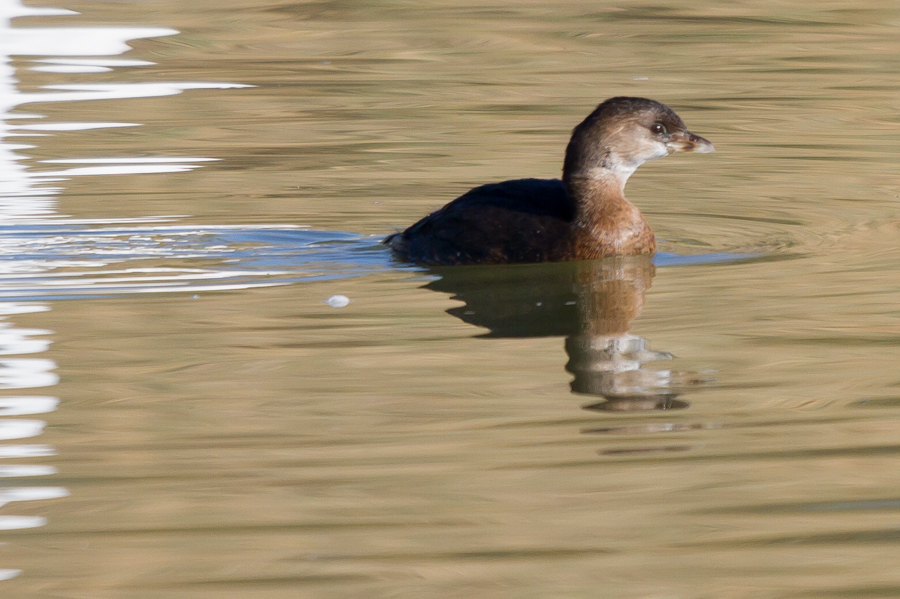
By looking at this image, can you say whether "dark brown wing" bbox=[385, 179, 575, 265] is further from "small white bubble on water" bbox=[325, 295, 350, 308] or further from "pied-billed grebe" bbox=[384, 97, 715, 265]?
"small white bubble on water" bbox=[325, 295, 350, 308]

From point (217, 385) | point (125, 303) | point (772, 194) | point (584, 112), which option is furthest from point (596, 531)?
point (584, 112)

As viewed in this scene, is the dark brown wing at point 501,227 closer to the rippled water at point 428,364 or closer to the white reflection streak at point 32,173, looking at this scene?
the rippled water at point 428,364

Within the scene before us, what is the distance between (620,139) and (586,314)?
158 cm

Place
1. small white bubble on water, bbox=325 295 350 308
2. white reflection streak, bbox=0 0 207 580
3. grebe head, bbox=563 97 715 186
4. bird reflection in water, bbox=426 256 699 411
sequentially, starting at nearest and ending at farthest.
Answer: white reflection streak, bbox=0 0 207 580
bird reflection in water, bbox=426 256 699 411
small white bubble on water, bbox=325 295 350 308
grebe head, bbox=563 97 715 186

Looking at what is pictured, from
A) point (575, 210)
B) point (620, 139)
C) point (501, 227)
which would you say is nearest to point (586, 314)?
point (501, 227)

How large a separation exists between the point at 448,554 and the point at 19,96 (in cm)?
1245

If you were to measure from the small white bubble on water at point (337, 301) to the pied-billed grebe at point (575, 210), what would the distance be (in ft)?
3.20

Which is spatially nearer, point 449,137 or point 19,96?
point 449,137

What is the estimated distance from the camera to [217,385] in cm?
589

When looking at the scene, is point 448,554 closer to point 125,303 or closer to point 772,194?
point 125,303

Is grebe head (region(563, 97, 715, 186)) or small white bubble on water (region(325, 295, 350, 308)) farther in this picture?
grebe head (region(563, 97, 715, 186))

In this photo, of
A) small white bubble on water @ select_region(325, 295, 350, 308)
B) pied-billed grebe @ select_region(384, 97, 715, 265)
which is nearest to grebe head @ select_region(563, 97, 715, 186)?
pied-billed grebe @ select_region(384, 97, 715, 265)

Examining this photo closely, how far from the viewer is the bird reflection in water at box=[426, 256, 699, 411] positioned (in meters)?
5.77

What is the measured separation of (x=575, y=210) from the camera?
27.2 feet
